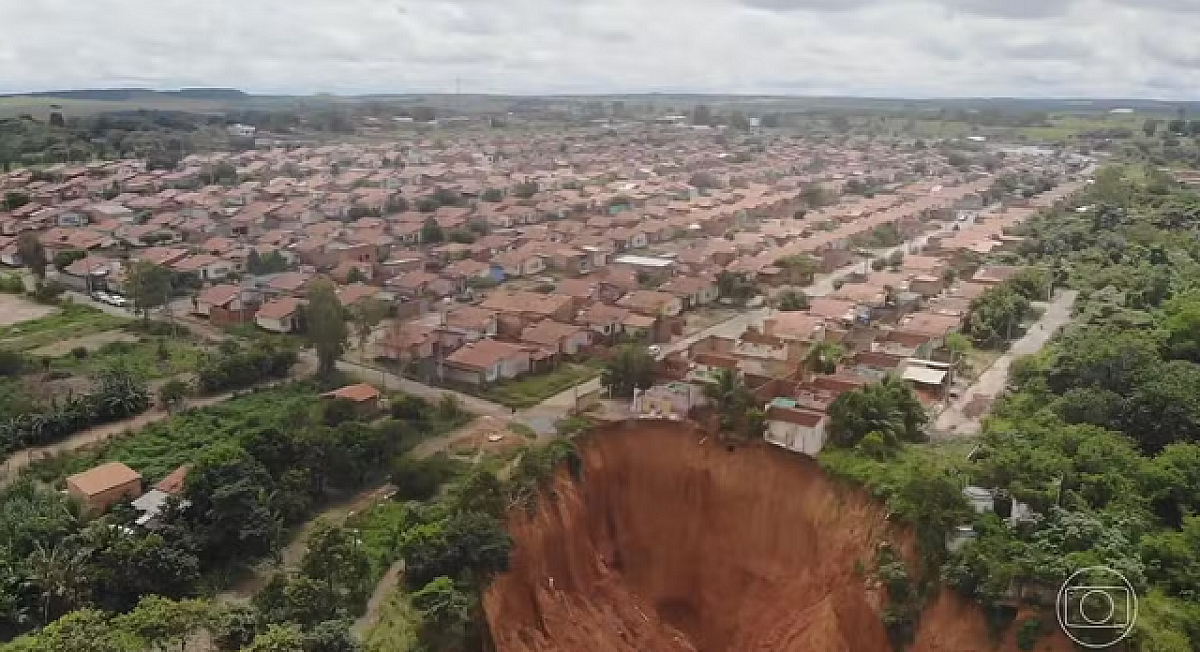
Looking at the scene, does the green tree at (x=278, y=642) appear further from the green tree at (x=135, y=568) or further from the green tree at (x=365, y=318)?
the green tree at (x=365, y=318)

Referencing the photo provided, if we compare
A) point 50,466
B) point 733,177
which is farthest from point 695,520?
point 733,177

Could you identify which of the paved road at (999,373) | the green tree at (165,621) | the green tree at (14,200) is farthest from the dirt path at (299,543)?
the green tree at (14,200)

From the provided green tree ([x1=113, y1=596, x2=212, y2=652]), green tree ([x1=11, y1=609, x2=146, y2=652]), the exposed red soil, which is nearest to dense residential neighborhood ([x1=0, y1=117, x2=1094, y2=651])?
the exposed red soil

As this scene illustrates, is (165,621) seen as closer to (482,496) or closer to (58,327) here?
(482,496)

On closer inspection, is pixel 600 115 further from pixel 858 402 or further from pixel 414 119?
pixel 858 402

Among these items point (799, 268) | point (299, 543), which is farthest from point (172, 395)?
point (799, 268)
